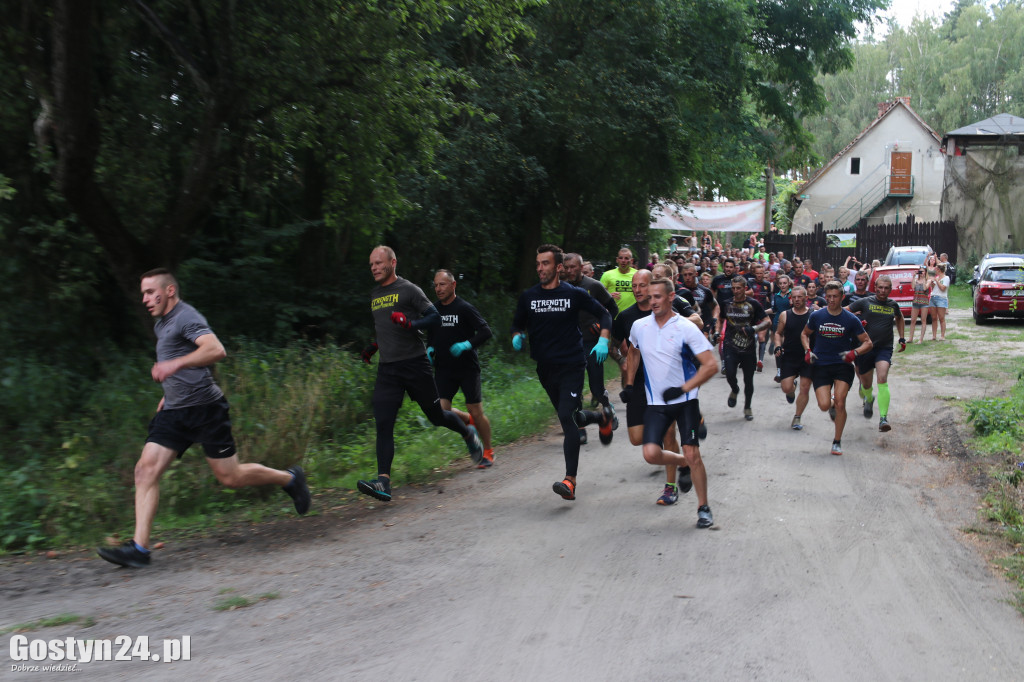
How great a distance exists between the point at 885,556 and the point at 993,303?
19.5m

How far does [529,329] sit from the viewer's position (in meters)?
8.17

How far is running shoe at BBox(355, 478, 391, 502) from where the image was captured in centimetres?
726

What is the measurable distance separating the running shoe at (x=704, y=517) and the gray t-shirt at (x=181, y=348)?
3790mm

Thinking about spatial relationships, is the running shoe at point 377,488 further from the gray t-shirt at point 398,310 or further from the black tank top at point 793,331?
the black tank top at point 793,331

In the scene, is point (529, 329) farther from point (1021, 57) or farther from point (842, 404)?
point (1021, 57)

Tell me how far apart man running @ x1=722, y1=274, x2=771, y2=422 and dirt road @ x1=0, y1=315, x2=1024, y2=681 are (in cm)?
383

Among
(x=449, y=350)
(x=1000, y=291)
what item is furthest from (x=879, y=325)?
(x=1000, y=291)

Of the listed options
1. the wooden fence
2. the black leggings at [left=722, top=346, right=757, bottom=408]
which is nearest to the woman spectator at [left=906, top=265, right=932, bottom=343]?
the black leggings at [left=722, top=346, right=757, bottom=408]

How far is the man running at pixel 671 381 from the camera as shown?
696 cm

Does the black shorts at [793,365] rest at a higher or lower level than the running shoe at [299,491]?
higher

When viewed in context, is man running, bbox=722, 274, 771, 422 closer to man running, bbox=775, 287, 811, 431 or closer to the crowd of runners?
man running, bbox=775, 287, 811, 431

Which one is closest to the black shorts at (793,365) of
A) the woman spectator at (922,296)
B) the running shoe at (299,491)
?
the running shoe at (299,491)

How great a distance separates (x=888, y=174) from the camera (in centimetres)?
5078

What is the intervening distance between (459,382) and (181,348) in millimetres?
3450
